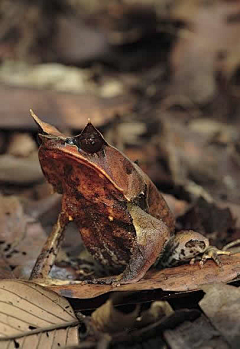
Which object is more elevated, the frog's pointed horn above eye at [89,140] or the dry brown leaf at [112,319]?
the frog's pointed horn above eye at [89,140]

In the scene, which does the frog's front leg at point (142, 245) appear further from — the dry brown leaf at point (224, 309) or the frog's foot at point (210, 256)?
the dry brown leaf at point (224, 309)

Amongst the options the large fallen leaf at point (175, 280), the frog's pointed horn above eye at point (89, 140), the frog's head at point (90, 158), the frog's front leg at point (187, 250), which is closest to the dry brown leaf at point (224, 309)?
the large fallen leaf at point (175, 280)

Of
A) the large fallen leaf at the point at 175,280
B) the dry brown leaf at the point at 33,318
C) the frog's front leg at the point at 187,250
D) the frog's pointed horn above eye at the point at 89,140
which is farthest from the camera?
the frog's front leg at the point at 187,250

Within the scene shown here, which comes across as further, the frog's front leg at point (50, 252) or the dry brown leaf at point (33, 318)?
the frog's front leg at point (50, 252)

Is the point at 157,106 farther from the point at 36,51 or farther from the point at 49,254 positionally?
the point at 49,254

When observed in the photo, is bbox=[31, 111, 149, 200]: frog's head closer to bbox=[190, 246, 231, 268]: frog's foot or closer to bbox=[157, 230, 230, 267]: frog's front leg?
bbox=[157, 230, 230, 267]: frog's front leg

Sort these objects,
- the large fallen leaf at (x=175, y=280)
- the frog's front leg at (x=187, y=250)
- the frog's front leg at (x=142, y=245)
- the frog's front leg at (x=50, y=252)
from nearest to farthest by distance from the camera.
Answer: the large fallen leaf at (x=175, y=280) → the frog's front leg at (x=142, y=245) → the frog's front leg at (x=187, y=250) → the frog's front leg at (x=50, y=252)

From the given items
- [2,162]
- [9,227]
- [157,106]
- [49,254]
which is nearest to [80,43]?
[157,106]
